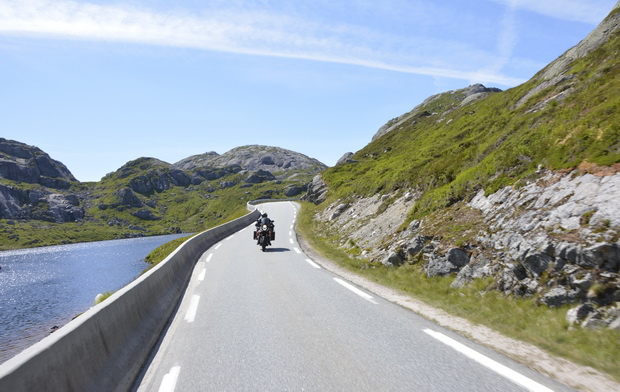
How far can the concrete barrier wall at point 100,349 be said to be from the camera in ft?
10.8

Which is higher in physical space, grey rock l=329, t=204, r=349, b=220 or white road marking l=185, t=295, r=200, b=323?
grey rock l=329, t=204, r=349, b=220

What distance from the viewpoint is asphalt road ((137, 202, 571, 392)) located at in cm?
446

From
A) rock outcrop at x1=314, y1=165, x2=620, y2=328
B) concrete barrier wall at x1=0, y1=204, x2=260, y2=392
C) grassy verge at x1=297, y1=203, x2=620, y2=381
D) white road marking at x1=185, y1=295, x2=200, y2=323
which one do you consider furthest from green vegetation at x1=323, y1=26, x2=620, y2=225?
concrete barrier wall at x1=0, y1=204, x2=260, y2=392

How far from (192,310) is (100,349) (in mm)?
3997

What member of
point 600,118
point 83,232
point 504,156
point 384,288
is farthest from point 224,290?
point 83,232

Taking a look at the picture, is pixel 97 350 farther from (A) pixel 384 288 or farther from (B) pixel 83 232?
(B) pixel 83 232

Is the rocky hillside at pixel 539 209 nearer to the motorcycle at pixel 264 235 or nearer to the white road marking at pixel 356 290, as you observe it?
the white road marking at pixel 356 290

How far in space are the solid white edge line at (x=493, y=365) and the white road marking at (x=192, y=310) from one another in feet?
16.5

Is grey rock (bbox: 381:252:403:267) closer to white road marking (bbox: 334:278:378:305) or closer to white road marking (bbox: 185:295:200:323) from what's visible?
white road marking (bbox: 334:278:378:305)

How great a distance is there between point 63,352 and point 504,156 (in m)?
14.5

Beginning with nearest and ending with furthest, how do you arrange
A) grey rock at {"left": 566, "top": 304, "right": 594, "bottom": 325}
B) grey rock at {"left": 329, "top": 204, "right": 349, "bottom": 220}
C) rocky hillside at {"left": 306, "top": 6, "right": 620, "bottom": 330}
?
1. grey rock at {"left": 566, "top": 304, "right": 594, "bottom": 325}
2. rocky hillside at {"left": 306, "top": 6, "right": 620, "bottom": 330}
3. grey rock at {"left": 329, "top": 204, "right": 349, "bottom": 220}

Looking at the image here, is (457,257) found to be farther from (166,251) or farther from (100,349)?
(166,251)

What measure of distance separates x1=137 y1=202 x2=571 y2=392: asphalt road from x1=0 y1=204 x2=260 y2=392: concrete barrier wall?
345 mm

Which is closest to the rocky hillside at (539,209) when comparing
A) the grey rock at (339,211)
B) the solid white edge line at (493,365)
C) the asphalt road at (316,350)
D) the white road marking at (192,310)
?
the solid white edge line at (493,365)
